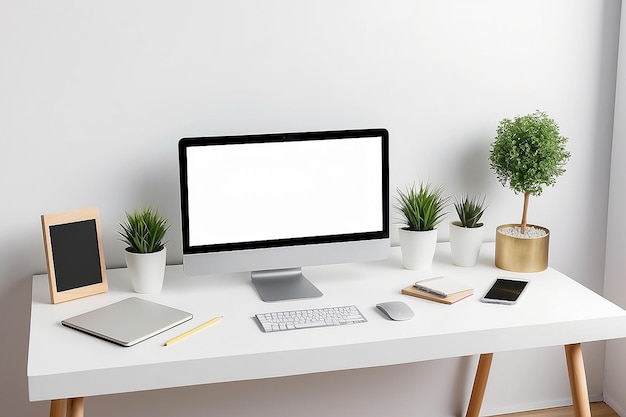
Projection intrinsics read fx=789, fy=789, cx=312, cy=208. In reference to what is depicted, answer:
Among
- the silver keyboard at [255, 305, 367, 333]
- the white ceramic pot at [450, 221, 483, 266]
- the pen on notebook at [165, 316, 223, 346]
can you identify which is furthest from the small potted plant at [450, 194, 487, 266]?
the pen on notebook at [165, 316, 223, 346]

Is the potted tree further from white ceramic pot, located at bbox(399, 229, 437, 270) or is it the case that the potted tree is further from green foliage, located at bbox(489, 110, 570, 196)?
white ceramic pot, located at bbox(399, 229, 437, 270)

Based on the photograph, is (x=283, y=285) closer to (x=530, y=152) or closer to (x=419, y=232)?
(x=419, y=232)

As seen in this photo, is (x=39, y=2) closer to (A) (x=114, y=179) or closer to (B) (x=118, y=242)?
(A) (x=114, y=179)

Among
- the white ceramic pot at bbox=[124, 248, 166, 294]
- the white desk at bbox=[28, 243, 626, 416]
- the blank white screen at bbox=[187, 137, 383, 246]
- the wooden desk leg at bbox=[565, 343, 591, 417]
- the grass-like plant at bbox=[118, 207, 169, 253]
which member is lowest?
the wooden desk leg at bbox=[565, 343, 591, 417]

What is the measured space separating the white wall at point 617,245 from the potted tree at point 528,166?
397mm

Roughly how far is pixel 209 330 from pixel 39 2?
105cm

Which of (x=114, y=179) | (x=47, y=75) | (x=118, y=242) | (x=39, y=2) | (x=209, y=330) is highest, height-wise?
(x=39, y=2)

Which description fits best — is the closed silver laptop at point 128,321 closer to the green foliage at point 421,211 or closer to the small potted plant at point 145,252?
the small potted plant at point 145,252

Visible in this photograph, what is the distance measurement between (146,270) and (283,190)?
438mm

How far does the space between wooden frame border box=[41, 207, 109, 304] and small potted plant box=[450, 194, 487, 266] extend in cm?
104

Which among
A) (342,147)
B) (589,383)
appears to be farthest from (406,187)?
(589,383)

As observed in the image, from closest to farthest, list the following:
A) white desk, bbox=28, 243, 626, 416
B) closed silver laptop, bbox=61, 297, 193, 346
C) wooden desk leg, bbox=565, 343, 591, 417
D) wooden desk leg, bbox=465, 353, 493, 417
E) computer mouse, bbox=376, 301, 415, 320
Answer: white desk, bbox=28, 243, 626, 416 < closed silver laptop, bbox=61, 297, 193, 346 < computer mouse, bbox=376, 301, 415, 320 < wooden desk leg, bbox=565, 343, 591, 417 < wooden desk leg, bbox=465, 353, 493, 417

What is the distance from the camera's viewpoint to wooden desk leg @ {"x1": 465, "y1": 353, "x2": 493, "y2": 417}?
2625mm

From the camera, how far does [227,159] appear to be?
2.16 m
